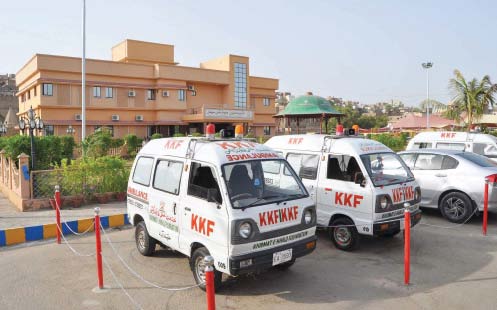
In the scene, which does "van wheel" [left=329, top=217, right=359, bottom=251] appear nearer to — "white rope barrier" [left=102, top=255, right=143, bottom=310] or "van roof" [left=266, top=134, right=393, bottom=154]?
"van roof" [left=266, top=134, right=393, bottom=154]

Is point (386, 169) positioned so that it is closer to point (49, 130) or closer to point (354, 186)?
point (354, 186)

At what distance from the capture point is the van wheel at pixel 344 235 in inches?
277

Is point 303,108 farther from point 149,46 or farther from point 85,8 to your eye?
point 149,46

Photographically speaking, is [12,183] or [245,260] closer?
[245,260]

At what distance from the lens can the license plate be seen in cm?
516

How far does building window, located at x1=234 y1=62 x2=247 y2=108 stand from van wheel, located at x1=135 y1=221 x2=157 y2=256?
3578 centimetres

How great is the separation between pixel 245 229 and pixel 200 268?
0.96 meters

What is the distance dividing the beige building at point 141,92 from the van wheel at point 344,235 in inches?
1149

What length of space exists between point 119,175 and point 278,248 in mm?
8362

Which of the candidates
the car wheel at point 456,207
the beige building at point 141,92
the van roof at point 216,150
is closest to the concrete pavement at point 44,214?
the van roof at point 216,150

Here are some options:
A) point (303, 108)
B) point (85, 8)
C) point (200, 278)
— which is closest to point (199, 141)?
point (200, 278)

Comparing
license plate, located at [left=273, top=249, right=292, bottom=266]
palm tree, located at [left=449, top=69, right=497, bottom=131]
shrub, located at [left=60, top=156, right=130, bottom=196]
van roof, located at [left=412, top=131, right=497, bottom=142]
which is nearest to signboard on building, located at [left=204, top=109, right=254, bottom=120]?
palm tree, located at [left=449, top=69, right=497, bottom=131]

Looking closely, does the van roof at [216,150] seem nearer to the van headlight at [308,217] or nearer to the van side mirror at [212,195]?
the van side mirror at [212,195]

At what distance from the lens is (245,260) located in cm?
489
